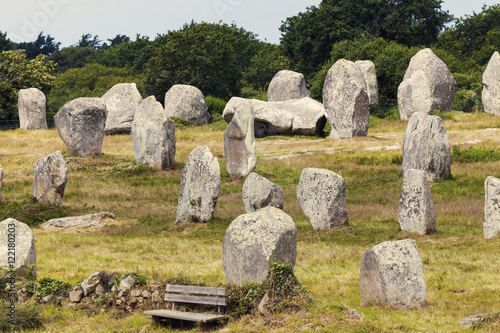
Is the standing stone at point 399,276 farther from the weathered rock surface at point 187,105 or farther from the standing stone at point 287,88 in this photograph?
the standing stone at point 287,88

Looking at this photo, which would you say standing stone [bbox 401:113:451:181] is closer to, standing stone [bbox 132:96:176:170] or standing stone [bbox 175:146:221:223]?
standing stone [bbox 175:146:221:223]

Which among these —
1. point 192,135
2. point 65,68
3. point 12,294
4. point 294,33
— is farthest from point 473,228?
point 65,68

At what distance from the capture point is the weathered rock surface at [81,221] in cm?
2227

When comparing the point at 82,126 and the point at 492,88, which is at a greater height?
the point at 492,88

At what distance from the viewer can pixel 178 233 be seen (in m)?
21.1

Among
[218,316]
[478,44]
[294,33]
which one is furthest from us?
[478,44]

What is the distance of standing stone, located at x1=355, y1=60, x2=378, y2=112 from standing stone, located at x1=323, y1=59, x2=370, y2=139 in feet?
37.6

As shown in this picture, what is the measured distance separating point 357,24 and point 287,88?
17846mm

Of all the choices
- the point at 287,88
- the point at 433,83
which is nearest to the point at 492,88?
the point at 433,83

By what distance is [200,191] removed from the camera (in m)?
22.4

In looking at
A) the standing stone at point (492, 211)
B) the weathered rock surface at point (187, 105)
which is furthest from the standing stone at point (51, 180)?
the weathered rock surface at point (187, 105)

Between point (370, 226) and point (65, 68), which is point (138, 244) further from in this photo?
point (65, 68)

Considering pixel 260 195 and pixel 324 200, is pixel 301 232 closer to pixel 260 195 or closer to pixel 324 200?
pixel 324 200

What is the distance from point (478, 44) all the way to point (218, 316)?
71.8m
